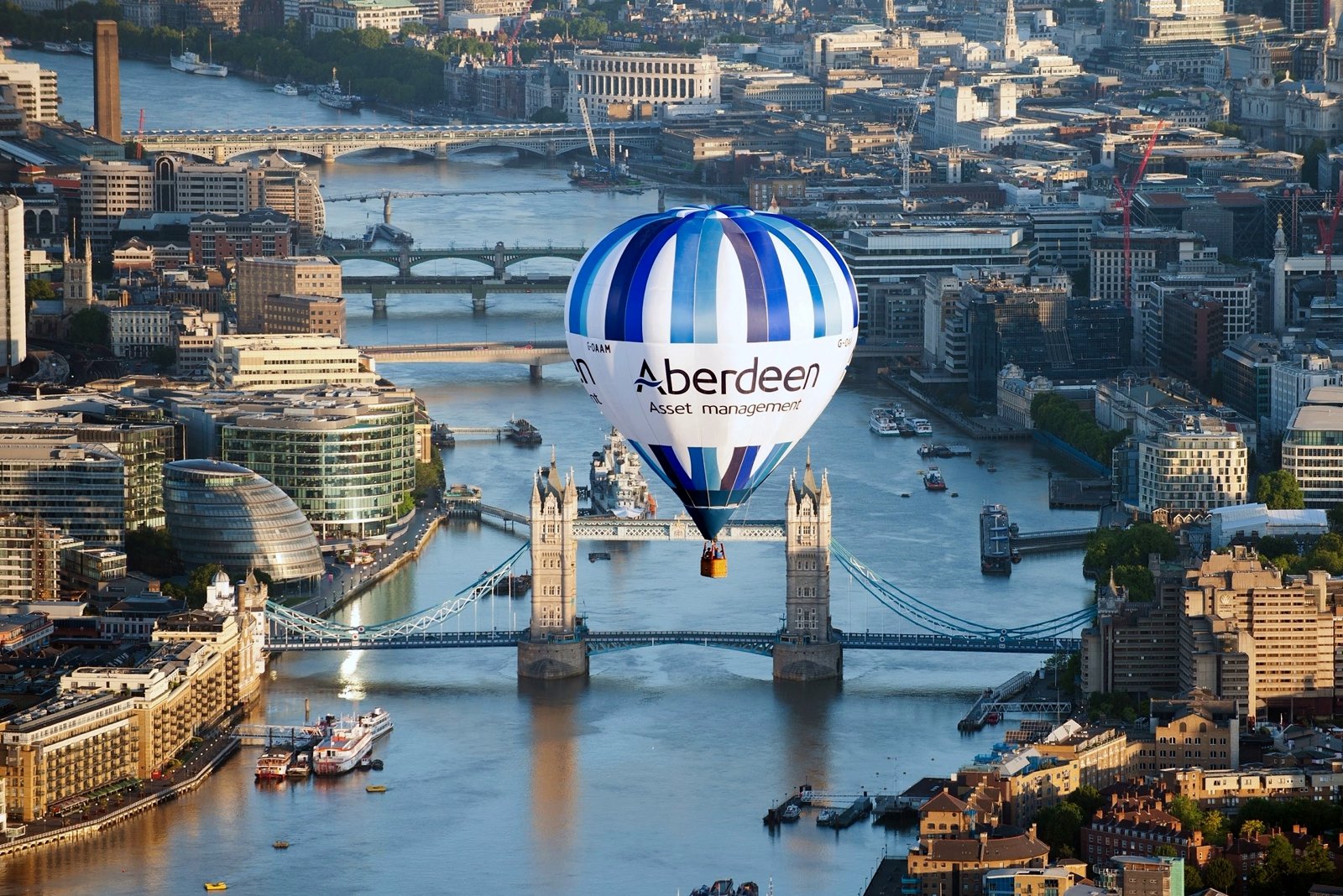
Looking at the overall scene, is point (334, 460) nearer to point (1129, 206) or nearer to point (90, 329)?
point (90, 329)

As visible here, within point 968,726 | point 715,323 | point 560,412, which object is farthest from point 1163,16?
point 715,323

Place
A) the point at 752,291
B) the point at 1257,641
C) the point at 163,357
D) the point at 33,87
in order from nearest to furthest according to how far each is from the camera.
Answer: the point at 752,291 → the point at 1257,641 → the point at 163,357 → the point at 33,87

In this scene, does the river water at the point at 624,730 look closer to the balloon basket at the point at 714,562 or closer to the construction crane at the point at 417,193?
the balloon basket at the point at 714,562

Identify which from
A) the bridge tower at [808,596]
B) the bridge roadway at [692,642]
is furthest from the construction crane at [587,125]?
the bridge tower at [808,596]

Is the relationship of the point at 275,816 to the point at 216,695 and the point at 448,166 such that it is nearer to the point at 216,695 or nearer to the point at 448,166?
the point at 216,695

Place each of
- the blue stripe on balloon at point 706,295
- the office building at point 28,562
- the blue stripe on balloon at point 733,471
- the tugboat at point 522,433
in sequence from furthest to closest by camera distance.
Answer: the tugboat at point 522,433
the office building at point 28,562
the blue stripe on balloon at point 733,471
the blue stripe on balloon at point 706,295

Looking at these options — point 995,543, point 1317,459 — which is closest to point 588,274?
point 995,543
